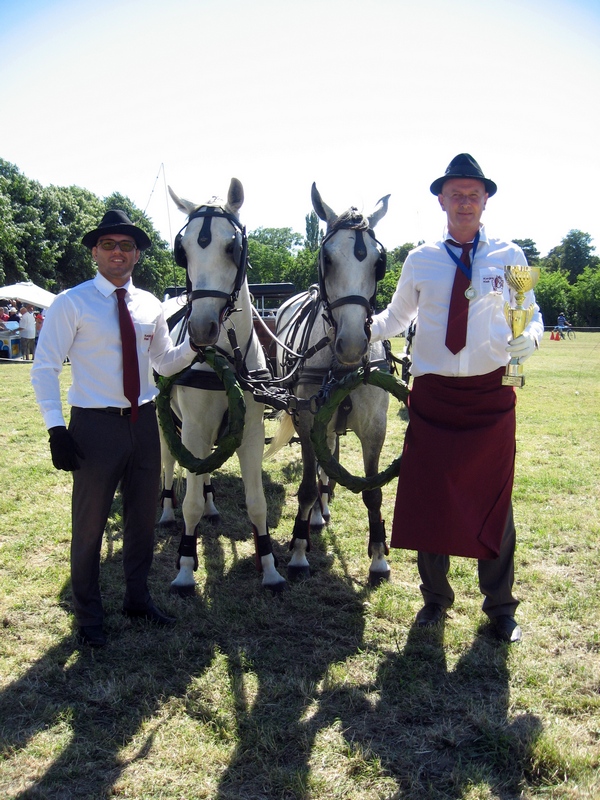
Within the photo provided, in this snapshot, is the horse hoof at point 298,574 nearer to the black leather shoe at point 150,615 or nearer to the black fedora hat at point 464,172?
the black leather shoe at point 150,615

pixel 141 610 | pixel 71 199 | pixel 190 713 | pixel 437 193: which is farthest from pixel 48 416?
pixel 71 199

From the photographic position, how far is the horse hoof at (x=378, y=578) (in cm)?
448

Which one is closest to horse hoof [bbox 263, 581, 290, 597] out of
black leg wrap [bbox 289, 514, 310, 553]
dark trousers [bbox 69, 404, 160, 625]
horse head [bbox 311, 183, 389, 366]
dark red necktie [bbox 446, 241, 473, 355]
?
black leg wrap [bbox 289, 514, 310, 553]

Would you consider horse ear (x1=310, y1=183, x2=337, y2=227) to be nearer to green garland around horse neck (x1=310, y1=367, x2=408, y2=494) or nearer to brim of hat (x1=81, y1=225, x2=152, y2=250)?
green garland around horse neck (x1=310, y1=367, x2=408, y2=494)

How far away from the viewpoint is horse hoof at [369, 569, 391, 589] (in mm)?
4480

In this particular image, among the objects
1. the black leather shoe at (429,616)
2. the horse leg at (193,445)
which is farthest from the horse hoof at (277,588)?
the black leather shoe at (429,616)

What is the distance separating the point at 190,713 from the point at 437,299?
8.50 feet

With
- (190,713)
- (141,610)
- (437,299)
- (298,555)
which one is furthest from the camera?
(298,555)

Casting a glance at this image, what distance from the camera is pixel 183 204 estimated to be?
3.95 meters

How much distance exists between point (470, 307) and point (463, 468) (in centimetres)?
93

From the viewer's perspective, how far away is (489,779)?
255 cm

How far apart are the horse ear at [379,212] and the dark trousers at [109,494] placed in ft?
6.27

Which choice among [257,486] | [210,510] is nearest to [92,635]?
[257,486]

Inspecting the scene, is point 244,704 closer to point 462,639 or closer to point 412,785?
point 412,785
